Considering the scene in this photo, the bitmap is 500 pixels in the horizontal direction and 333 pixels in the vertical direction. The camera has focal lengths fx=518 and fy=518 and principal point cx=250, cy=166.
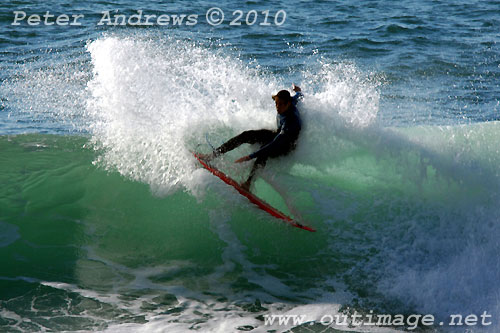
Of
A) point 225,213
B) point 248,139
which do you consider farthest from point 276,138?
point 225,213

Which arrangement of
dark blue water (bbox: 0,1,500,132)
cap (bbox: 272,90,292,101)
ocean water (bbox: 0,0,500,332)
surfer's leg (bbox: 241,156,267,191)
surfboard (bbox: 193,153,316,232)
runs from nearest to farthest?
1. ocean water (bbox: 0,0,500,332)
2. cap (bbox: 272,90,292,101)
3. surfboard (bbox: 193,153,316,232)
4. surfer's leg (bbox: 241,156,267,191)
5. dark blue water (bbox: 0,1,500,132)

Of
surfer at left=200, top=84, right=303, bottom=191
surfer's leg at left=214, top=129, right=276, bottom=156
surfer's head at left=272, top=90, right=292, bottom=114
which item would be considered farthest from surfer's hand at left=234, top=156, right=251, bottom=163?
surfer's head at left=272, top=90, right=292, bottom=114

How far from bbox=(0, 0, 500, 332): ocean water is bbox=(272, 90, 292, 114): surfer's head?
60cm

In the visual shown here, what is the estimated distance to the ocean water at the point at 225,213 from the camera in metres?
5.70

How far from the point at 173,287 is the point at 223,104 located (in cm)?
299

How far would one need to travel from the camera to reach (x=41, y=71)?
12859 mm

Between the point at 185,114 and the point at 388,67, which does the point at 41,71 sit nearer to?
the point at 185,114

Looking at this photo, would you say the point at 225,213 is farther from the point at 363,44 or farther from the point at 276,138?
the point at 363,44

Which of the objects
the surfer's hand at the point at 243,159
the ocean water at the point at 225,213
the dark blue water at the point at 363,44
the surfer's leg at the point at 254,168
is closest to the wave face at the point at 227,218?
the ocean water at the point at 225,213

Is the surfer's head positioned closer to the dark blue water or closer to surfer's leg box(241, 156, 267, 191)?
surfer's leg box(241, 156, 267, 191)

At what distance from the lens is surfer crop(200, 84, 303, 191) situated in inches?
266

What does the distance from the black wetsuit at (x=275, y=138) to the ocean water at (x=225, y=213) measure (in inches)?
11.2

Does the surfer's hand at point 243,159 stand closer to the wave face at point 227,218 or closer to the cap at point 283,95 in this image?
→ the wave face at point 227,218

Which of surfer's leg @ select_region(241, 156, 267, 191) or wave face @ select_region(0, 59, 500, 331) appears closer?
wave face @ select_region(0, 59, 500, 331)
